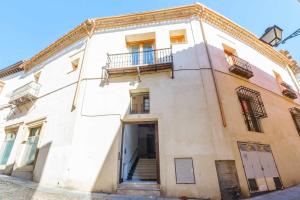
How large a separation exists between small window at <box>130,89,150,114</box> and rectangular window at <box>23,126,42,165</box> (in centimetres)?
520

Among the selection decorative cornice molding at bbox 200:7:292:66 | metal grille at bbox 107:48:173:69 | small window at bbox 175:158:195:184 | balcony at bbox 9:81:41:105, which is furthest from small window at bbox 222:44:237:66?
balcony at bbox 9:81:41:105

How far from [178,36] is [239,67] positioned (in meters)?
3.50

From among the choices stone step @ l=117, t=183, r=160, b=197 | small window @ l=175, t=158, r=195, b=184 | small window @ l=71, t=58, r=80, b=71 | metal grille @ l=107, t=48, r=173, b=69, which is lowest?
stone step @ l=117, t=183, r=160, b=197

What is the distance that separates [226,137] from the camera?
6.33 metres

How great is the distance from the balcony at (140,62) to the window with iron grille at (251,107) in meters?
3.68

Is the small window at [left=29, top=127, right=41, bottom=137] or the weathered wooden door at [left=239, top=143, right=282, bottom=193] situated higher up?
the small window at [left=29, top=127, right=41, bottom=137]

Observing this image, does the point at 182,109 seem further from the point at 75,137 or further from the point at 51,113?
the point at 51,113

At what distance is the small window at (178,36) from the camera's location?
29.9 feet

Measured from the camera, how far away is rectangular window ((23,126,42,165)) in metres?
8.28

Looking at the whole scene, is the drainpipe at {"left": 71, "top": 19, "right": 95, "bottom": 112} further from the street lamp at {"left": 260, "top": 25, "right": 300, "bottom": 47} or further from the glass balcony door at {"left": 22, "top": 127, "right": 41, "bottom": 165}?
the street lamp at {"left": 260, "top": 25, "right": 300, "bottom": 47}

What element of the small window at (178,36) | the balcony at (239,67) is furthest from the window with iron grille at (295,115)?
the small window at (178,36)

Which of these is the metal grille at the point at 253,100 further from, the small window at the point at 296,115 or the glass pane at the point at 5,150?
the glass pane at the point at 5,150

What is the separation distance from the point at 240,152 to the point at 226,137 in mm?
852

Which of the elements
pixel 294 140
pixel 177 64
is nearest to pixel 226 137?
pixel 177 64
